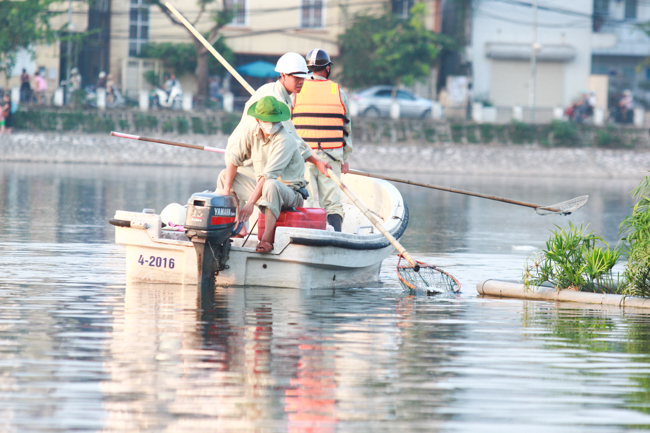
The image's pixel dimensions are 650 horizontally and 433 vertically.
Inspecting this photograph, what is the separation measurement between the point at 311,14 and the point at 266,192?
35791mm

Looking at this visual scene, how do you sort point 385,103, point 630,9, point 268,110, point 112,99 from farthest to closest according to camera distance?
point 630,9 → point 385,103 → point 112,99 → point 268,110

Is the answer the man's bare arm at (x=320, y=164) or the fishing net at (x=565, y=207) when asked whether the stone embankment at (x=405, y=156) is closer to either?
the fishing net at (x=565, y=207)

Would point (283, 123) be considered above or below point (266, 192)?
above

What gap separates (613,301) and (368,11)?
3552cm

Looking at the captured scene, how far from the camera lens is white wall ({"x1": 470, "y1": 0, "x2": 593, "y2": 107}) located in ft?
148

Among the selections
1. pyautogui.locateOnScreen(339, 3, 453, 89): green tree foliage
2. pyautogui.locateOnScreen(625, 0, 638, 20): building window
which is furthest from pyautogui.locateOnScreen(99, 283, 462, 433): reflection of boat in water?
pyautogui.locateOnScreen(625, 0, 638, 20): building window

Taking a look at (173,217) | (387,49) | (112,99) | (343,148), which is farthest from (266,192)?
(387,49)

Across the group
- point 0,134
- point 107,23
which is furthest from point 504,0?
point 0,134

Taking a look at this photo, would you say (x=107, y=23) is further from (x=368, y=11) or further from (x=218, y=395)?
(x=218, y=395)

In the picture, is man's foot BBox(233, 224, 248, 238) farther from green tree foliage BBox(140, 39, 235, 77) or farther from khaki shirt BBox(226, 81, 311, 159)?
green tree foliage BBox(140, 39, 235, 77)

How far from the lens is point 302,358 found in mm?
6305

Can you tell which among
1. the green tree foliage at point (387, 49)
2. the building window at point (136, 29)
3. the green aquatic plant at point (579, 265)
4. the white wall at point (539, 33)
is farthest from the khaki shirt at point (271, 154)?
the white wall at point (539, 33)

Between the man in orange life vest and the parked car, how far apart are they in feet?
92.2

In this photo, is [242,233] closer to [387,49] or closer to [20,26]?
[20,26]
